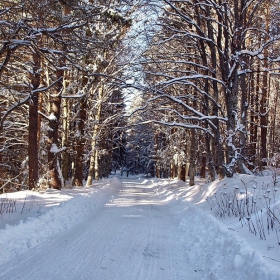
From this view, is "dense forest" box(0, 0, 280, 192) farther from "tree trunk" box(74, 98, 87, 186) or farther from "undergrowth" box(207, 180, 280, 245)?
"undergrowth" box(207, 180, 280, 245)

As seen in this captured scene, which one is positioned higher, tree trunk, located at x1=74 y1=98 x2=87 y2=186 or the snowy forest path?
tree trunk, located at x1=74 y1=98 x2=87 y2=186

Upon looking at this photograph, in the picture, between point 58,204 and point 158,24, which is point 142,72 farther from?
point 58,204

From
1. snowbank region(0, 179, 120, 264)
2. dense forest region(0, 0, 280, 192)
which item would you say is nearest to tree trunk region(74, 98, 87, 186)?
dense forest region(0, 0, 280, 192)

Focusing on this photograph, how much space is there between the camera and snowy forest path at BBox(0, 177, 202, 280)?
4.55 meters

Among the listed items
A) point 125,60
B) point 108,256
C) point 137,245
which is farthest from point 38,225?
point 125,60

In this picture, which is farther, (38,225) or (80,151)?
(80,151)

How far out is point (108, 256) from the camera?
213 inches

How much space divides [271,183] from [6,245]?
7310mm

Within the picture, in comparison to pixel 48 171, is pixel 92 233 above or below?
below

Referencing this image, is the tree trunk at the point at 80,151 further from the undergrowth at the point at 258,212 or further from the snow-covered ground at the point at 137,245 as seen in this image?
the undergrowth at the point at 258,212

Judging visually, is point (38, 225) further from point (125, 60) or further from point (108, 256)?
point (125, 60)

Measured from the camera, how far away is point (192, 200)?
12.7 meters

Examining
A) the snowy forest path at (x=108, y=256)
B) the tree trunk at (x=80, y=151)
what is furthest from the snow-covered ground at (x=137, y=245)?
the tree trunk at (x=80, y=151)

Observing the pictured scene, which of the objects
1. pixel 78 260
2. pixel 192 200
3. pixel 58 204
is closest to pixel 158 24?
pixel 192 200
